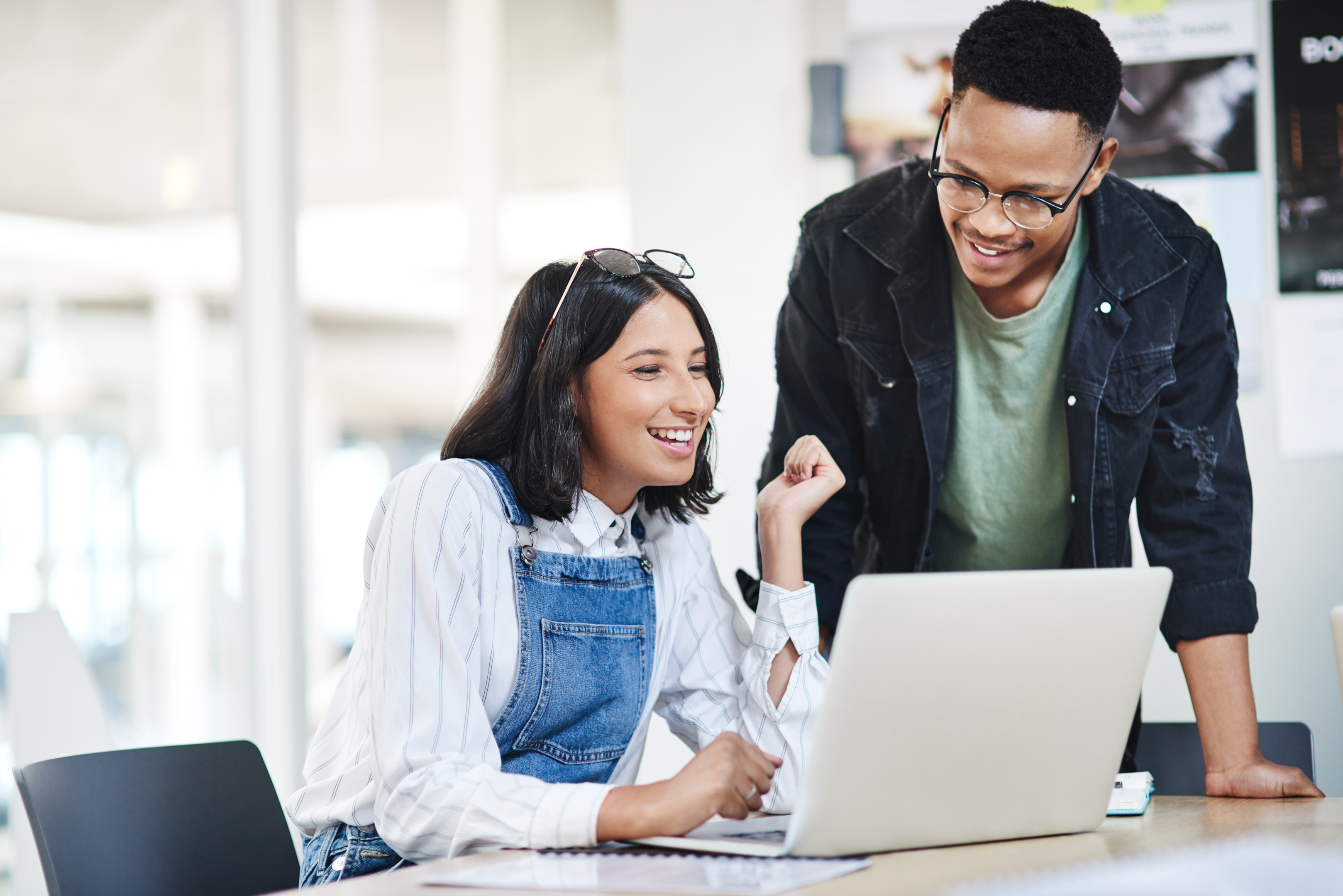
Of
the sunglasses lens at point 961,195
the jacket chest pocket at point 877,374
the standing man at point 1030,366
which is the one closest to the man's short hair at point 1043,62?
the standing man at point 1030,366

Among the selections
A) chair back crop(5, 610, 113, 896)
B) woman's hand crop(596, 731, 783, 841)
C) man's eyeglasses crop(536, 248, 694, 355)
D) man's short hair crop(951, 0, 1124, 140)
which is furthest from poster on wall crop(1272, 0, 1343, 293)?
chair back crop(5, 610, 113, 896)

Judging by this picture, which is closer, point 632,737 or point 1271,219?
point 632,737

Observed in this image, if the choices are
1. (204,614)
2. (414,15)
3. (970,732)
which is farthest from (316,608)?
(970,732)

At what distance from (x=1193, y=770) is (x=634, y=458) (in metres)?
0.86

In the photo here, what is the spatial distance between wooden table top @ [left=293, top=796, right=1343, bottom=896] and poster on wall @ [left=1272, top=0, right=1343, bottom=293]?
1265 mm

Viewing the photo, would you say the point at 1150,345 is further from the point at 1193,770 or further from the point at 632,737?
the point at 632,737

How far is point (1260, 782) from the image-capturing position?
1.39 metres

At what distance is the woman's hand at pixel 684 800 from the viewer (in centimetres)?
105

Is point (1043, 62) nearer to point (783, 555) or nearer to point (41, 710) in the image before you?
point (783, 555)

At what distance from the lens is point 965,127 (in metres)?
1.48

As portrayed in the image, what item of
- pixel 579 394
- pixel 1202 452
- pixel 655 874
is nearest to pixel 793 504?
pixel 579 394

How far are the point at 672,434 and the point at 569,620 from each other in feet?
0.87

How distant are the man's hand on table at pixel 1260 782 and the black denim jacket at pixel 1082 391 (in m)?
0.17

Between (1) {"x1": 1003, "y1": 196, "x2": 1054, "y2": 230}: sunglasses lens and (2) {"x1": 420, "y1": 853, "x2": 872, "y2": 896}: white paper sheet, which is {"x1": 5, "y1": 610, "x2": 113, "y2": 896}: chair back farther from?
(1) {"x1": 1003, "y1": 196, "x2": 1054, "y2": 230}: sunglasses lens
